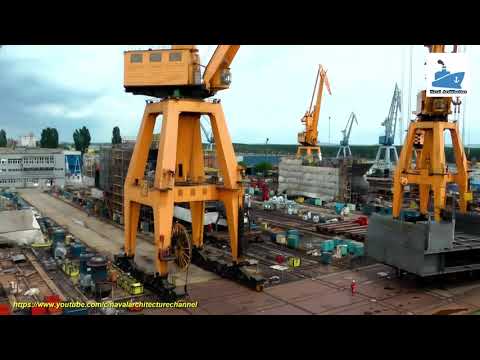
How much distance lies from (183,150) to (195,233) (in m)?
4.36

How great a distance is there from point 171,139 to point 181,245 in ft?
17.1

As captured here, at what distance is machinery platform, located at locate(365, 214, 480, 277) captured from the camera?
17469mm

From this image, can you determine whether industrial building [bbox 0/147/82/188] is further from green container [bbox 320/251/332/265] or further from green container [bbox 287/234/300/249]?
green container [bbox 320/251/332/265]

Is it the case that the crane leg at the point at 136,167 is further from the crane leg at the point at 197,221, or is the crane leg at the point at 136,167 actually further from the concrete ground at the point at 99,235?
the crane leg at the point at 197,221

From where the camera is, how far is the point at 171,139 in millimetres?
17859

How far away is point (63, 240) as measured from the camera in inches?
1046

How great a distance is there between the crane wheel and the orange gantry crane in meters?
0.07

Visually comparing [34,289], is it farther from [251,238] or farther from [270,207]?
[270,207]

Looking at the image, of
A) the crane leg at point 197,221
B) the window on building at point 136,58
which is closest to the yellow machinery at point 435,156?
the crane leg at point 197,221

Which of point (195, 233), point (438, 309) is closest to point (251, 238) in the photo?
point (195, 233)

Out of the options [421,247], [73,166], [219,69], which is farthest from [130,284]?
[73,166]

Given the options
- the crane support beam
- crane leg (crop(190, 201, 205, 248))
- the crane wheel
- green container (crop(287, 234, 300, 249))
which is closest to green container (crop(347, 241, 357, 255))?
green container (crop(287, 234, 300, 249))

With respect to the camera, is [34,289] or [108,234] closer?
[34,289]

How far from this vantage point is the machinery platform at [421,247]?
57.3 feet
